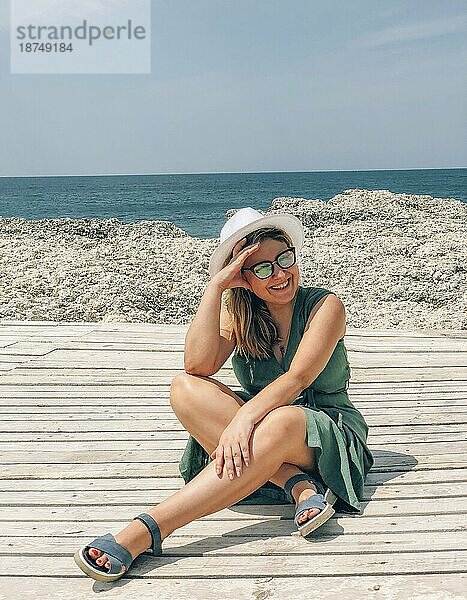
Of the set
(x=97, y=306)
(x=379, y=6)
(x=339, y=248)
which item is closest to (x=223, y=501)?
(x=97, y=306)

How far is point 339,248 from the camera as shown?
9.84m

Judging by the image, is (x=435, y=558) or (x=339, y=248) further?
(x=339, y=248)

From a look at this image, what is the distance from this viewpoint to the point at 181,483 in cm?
302

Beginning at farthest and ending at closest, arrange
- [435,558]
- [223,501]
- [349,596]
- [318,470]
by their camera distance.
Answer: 1. [318,470]
2. [223,501]
3. [435,558]
4. [349,596]

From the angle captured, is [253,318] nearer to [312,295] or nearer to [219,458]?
[312,295]

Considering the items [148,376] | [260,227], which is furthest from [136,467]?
[148,376]

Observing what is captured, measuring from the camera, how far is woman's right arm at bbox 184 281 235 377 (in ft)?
9.12

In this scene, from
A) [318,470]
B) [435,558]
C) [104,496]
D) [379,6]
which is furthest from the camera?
[379,6]

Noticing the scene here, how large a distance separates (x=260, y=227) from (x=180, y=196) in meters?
39.5

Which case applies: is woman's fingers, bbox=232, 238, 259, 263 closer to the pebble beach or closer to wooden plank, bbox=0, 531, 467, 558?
wooden plank, bbox=0, 531, 467, 558

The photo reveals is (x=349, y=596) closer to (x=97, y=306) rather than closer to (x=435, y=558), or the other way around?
(x=435, y=558)

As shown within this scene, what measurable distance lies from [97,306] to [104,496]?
491 centimetres

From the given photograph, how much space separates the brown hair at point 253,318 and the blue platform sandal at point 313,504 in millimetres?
427

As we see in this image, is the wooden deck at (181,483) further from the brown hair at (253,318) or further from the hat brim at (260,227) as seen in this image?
the hat brim at (260,227)
